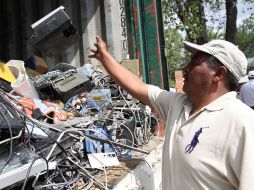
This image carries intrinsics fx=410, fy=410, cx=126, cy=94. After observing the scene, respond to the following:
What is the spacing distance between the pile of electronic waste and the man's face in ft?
3.11

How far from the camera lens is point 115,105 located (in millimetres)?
4773

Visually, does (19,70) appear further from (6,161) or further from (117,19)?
(6,161)

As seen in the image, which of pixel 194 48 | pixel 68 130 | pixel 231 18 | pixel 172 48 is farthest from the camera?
pixel 172 48

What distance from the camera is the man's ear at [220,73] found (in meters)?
2.24

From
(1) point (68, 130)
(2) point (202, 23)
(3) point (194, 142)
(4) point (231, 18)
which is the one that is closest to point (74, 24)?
(1) point (68, 130)

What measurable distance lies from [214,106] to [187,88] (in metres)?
0.22

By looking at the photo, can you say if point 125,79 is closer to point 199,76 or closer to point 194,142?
point 199,76

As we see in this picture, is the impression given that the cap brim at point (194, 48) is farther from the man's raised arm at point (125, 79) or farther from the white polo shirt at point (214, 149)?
the man's raised arm at point (125, 79)

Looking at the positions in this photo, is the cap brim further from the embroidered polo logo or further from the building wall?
the building wall

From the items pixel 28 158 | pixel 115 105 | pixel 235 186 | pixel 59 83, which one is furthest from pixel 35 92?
pixel 235 186

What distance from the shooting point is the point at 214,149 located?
2.02 metres

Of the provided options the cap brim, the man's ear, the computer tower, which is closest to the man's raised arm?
the cap brim

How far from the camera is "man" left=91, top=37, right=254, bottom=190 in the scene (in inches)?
77.3

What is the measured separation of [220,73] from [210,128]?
355 millimetres
